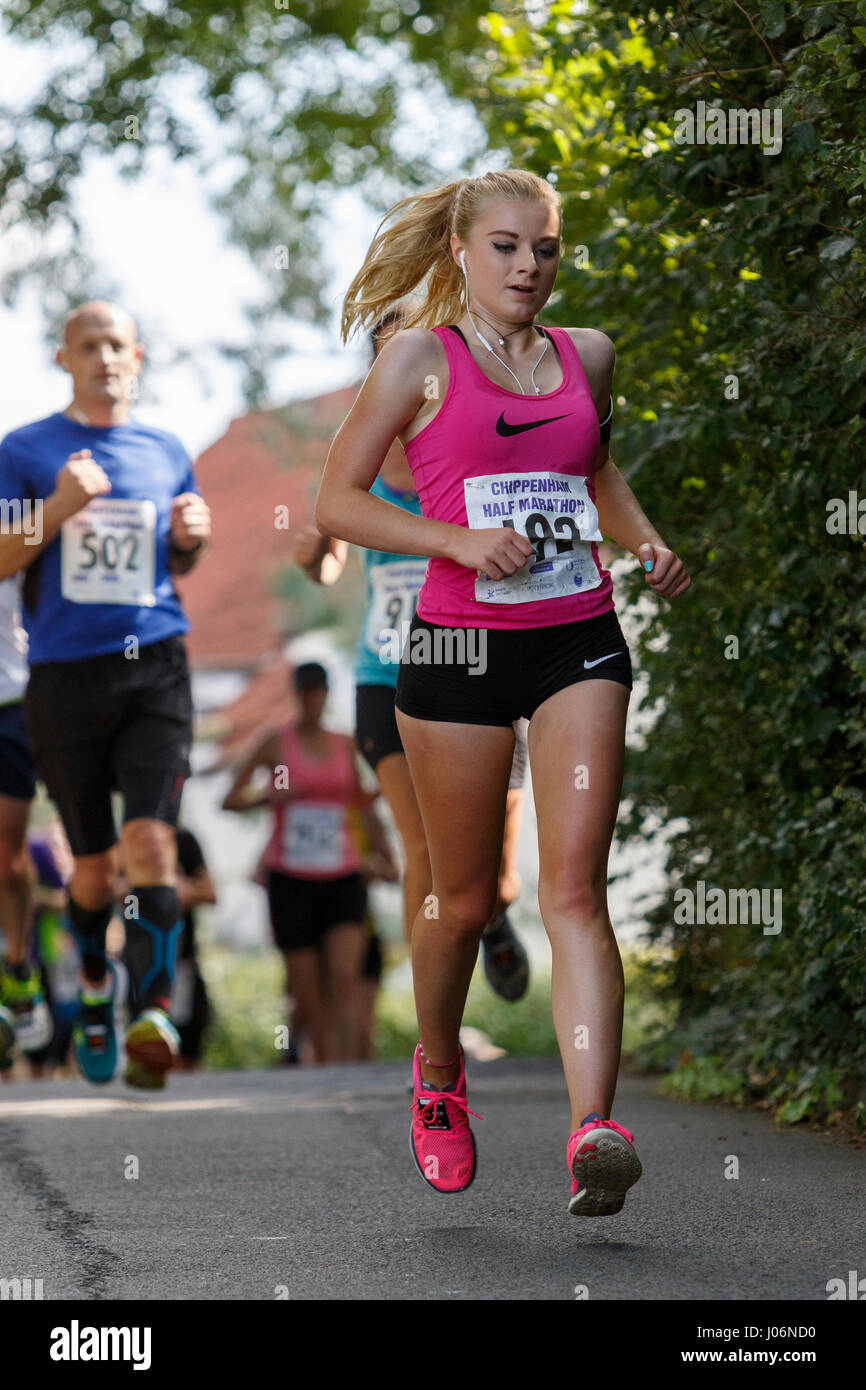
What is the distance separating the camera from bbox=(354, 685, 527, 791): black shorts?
5758mm

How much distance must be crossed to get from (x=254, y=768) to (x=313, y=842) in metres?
0.69

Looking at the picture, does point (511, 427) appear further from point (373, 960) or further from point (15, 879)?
point (373, 960)

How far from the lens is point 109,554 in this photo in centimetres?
607

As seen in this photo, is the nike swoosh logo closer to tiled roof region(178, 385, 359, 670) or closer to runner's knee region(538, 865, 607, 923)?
runner's knee region(538, 865, 607, 923)

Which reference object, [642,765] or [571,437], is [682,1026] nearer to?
[642,765]

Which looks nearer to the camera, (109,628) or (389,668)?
(389,668)

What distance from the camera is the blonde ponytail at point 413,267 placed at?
425 cm

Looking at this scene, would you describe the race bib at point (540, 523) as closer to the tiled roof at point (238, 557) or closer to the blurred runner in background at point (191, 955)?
the blurred runner in background at point (191, 955)

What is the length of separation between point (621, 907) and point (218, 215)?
47.3 feet

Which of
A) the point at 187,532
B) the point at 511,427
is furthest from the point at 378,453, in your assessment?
the point at 187,532

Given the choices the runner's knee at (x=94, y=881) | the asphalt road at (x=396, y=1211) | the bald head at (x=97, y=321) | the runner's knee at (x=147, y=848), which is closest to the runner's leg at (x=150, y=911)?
the runner's knee at (x=147, y=848)

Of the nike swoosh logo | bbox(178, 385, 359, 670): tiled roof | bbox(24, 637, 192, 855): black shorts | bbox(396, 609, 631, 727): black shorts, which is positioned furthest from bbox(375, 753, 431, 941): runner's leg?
bbox(178, 385, 359, 670): tiled roof

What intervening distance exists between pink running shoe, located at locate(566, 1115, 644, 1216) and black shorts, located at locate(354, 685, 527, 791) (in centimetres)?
230

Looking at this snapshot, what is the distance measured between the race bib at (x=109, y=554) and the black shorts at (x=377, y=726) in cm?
82
